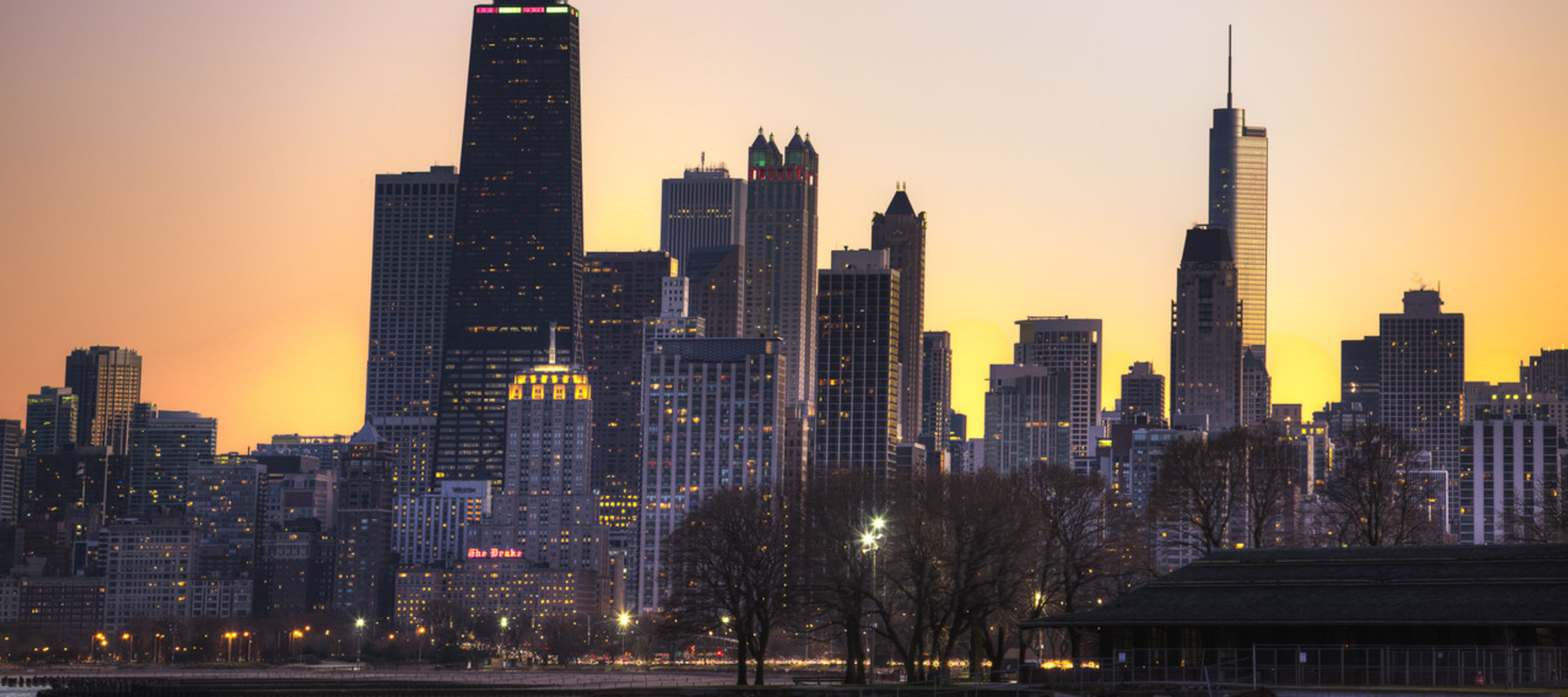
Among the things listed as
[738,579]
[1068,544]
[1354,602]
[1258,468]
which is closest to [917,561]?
[1068,544]

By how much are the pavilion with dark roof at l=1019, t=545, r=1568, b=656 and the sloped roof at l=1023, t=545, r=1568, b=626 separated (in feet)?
0.22

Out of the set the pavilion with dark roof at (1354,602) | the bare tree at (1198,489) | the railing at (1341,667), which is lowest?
the railing at (1341,667)

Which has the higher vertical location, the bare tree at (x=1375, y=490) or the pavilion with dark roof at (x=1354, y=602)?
the bare tree at (x=1375, y=490)

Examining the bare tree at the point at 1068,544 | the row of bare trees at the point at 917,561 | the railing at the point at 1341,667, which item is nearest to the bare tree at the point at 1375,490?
the bare tree at the point at 1068,544

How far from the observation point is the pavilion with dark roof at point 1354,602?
275 ft

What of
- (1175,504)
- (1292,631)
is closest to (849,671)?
(1175,504)

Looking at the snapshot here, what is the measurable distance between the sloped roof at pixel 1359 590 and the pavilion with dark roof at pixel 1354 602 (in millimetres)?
68

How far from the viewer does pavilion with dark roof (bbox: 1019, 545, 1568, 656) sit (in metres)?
83.7

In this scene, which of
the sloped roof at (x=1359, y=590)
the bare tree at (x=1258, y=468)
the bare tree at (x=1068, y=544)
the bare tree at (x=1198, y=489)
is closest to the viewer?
the sloped roof at (x=1359, y=590)

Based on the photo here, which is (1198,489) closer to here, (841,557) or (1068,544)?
(1068,544)

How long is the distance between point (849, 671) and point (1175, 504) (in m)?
22.4

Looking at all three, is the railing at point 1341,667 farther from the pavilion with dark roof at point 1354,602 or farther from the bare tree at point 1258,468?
the bare tree at point 1258,468

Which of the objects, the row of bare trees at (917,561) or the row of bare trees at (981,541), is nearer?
the row of bare trees at (917,561)

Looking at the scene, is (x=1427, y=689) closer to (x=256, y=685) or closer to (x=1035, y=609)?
(x=1035, y=609)
